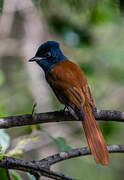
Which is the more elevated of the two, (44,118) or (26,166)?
(44,118)

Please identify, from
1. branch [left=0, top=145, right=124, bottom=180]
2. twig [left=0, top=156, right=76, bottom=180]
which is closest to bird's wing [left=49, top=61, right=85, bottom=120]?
branch [left=0, top=145, right=124, bottom=180]

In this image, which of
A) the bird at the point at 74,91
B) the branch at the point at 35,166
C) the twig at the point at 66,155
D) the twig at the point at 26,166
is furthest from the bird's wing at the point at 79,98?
the twig at the point at 26,166

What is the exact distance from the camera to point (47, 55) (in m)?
4.36

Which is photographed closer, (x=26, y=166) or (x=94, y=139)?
(x=26, y=166)

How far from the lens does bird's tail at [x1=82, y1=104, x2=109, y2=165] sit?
2688 millimetres

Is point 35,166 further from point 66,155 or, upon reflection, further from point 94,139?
point 94,139

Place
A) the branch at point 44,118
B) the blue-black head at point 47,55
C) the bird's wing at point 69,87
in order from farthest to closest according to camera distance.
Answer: the blue-black head at point 47,55
the bird's wing at point 69,87
the branch at point 44,118

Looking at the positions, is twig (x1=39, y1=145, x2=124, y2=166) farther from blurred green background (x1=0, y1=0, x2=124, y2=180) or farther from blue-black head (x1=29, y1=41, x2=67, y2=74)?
blurred green background (x1=0, y1=0, x2=124, y2=180)

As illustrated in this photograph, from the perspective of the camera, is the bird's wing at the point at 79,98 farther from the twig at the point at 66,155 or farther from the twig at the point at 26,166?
the twig at the point at 26,166

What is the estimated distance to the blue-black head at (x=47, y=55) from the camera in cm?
425

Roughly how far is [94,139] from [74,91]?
2.17ft

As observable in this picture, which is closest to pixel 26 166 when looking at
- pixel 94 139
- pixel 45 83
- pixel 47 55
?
pixel 94 139

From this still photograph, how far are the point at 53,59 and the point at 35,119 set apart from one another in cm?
193

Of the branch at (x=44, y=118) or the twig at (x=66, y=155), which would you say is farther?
the branch at (x=44, y=118)
